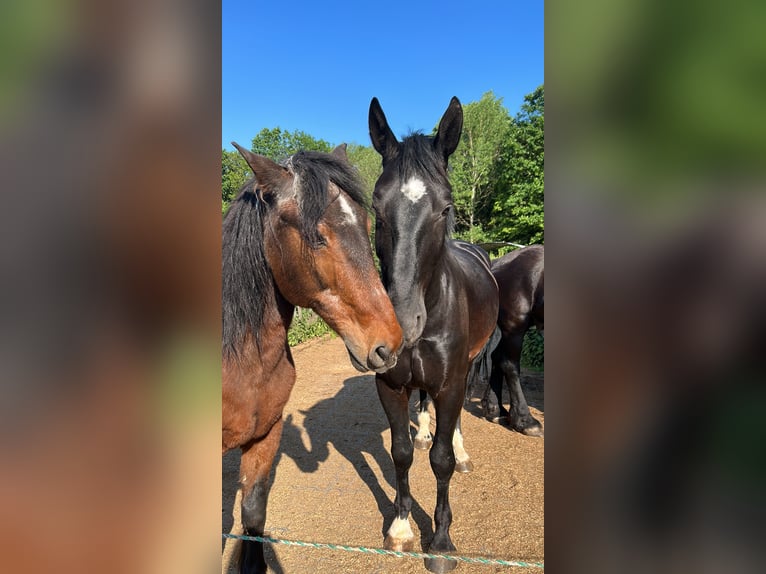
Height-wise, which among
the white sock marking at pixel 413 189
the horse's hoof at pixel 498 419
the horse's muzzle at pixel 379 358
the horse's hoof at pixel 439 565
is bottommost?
the horse's hoof at pixel 439 565

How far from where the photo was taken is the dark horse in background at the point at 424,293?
2.27m

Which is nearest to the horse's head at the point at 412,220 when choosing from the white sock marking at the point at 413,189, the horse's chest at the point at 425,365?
the white sock marking at the point at 413,189

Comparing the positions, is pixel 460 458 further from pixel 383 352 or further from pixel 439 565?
pixel 383 352

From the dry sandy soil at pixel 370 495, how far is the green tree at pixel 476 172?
1352 cm

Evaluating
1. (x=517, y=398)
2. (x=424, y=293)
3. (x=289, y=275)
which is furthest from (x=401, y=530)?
(x=517, y=398)

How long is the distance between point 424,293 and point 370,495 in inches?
92.1

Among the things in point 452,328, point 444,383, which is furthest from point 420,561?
point 452,328

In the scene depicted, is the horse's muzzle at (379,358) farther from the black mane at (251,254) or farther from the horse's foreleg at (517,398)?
the horse's foreleg at (517,398)

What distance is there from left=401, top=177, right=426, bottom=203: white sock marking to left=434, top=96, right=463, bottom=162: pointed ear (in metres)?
0.38

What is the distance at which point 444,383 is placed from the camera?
2.75 m

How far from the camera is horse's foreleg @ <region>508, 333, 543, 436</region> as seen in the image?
526 centimetres

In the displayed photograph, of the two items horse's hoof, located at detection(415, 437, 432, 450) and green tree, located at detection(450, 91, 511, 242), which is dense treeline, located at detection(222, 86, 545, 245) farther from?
horse's hoof, located at detection(415, 437, 432, 450)

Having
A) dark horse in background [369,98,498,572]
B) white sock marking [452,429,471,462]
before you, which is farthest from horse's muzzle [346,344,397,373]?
white sock marking [452,429,471,462]
